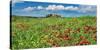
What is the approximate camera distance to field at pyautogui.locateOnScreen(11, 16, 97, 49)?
2.00m

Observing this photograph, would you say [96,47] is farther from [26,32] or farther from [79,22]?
[26,32]

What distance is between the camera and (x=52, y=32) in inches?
83.3

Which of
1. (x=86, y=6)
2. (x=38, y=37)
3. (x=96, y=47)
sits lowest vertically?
(x=96, y=47)

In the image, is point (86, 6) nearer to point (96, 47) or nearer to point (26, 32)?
point (96, 47)

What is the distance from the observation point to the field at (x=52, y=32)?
2.00m

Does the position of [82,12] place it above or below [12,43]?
above

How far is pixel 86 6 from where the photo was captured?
7.43ft

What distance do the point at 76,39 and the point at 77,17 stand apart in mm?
264

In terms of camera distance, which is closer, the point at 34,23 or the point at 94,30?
A: the point at 34,23

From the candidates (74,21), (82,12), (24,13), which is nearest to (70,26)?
(74,21)

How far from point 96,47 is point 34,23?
83cm

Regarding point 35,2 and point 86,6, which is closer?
point 35,2

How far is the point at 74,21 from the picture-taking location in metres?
2.20

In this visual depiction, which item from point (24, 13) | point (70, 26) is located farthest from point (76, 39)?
point (24, 13)
